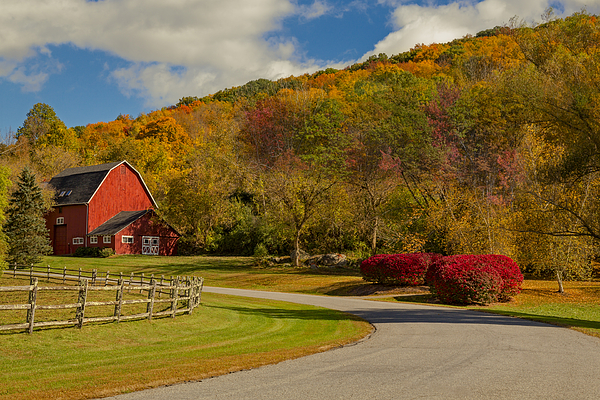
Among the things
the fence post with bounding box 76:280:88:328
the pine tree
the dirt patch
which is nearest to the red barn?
the pine tree

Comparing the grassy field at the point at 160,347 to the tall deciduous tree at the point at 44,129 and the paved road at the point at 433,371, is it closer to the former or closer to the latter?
the paved road at the point at 433,371

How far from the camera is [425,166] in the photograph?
3534 centimetres

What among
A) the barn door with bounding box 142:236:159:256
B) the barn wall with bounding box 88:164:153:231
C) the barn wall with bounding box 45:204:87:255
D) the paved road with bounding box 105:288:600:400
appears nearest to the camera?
the paved road with bounding box 105:288:600:400

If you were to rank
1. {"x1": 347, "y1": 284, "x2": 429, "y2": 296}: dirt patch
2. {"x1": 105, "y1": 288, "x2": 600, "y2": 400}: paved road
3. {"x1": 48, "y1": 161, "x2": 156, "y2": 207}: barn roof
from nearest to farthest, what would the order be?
{"x1": 105, "y1": 288, "x2": 600, "y2": 400}: paved road → {"x1": 347, "y1": 284, "x2": 429, "y2": 296}: dirt patch → {"x1": 48, "y1": 161, "x2": 156, "y2": 207}: barn roof

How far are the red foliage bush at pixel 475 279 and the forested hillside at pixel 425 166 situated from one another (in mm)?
2052

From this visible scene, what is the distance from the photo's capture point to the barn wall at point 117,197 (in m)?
54.1

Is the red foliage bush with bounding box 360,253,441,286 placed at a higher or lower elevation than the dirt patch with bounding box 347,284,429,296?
higher

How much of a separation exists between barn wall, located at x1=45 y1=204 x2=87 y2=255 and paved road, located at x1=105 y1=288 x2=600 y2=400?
156 ft

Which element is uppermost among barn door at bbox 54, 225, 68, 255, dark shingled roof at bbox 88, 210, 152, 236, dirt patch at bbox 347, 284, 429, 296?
dark shingled roof at bbox 88, 210, 152, 236

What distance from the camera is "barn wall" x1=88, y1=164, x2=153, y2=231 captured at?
54062 millimetres

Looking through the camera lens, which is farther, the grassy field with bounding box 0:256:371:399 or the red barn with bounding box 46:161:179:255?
the red barn with bounding box 46:161:179:255

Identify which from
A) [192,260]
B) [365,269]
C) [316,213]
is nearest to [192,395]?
[365,269]

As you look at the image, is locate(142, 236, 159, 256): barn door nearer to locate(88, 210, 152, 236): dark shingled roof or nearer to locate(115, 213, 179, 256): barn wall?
locate(115, 213, 179, 256): barn wall

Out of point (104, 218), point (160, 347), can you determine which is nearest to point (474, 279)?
point (160, 347)
